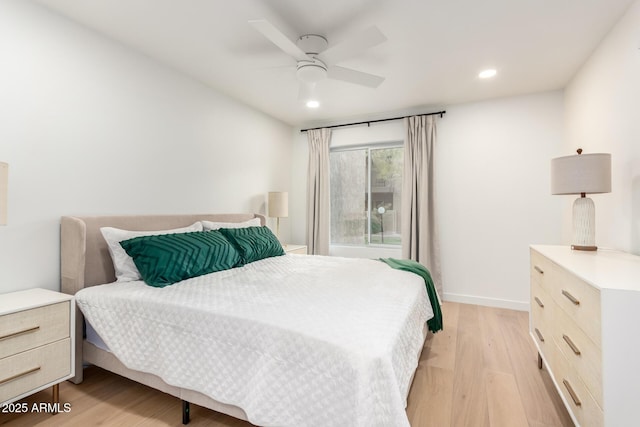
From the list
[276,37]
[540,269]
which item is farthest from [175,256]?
[540,269]

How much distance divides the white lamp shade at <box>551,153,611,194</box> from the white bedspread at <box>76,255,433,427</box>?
1.27m

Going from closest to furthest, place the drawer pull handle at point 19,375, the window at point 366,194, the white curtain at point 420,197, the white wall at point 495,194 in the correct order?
the drawer pull handle at point 19,375, the white wall at point 495,194, the white curtain at point 420,197, the window at point 366,194

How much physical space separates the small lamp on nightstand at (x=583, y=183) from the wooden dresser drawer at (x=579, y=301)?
0.60m

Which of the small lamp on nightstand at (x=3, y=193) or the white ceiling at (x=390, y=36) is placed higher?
the white ceiling at (x=390, y=36)

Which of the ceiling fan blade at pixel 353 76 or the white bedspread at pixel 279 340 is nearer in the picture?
the white bedspread at pixel 279 340

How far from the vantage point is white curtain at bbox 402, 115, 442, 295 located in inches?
154

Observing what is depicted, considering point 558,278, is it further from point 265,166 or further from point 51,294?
point 265,166

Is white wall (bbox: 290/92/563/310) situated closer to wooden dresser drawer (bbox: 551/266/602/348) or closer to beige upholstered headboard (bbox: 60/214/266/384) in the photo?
wooden dresser drawer (bbox: 551/266/602/348)

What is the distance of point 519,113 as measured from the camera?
141 inches

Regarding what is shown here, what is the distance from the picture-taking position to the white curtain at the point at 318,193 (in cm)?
459

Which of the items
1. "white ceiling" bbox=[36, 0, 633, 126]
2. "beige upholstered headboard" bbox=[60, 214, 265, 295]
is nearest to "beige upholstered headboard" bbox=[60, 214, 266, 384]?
"beige upholstered headboard" bbox=[60, 214, 265, 295]

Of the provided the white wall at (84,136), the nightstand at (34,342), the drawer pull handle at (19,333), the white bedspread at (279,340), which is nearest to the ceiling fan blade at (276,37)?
the white wall at (84,136)

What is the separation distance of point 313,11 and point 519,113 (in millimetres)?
2849

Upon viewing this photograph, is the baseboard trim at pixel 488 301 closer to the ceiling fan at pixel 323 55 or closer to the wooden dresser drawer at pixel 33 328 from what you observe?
the ceiling fan at pixel 323 55
